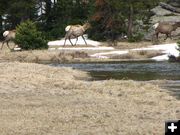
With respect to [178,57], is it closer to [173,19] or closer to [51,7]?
[173,19]

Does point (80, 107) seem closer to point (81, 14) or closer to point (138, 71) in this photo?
point (138, 71)

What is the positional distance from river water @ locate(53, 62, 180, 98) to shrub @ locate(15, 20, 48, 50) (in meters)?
8.05

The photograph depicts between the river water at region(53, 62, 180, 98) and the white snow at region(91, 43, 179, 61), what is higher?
the river water at region(53, 62, 180, 98)

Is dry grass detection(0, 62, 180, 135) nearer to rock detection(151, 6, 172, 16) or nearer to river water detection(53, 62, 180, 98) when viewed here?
river water detection(53, 62, 180, 98)

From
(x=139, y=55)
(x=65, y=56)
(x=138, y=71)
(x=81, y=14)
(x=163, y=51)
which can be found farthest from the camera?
(x=81, y=14)

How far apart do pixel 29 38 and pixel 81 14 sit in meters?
12.0

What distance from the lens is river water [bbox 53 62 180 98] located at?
21413 millimetres

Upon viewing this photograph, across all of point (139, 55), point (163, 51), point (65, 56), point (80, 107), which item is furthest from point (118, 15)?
point (80, 107)

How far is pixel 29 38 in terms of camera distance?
36.4 m

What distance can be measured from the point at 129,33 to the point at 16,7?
Answer: 999 cm

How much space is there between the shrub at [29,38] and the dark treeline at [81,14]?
683 centimetres

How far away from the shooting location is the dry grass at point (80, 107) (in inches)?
395

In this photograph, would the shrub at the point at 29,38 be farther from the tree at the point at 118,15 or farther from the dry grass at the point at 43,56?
the tree at the point at 118,15

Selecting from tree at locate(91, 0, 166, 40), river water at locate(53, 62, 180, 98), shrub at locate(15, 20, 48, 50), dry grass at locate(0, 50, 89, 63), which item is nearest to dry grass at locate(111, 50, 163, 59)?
dry grass at locate(0, 50, 89, 63)
